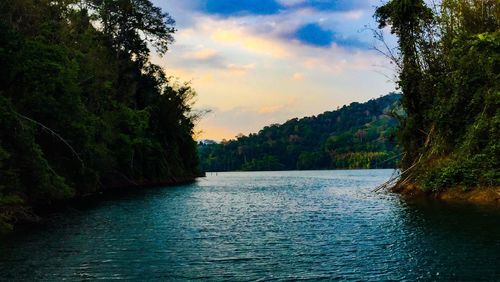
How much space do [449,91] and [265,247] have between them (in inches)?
1181

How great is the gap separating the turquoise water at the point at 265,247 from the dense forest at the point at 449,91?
22.1 feet

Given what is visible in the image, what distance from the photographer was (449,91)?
141 feet

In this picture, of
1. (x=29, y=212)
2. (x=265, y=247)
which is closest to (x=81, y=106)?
(x=29, y=212)

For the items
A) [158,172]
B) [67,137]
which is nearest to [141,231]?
[67,137]

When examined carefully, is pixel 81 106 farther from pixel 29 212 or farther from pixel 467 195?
pixel 467 195

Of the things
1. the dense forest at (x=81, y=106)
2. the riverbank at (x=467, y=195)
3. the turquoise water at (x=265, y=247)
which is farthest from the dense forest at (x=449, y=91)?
the dense forest at (x=81, y=106)

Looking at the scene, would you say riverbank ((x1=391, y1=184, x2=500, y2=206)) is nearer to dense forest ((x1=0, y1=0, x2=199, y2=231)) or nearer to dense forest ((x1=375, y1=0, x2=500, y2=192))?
dense forest ((x1=375, y1=0, x2=500, y2=192))

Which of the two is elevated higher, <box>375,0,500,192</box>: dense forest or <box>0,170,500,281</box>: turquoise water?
<box>375,0,500,192</box>: dense forest

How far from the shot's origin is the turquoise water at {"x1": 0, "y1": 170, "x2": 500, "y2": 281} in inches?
629

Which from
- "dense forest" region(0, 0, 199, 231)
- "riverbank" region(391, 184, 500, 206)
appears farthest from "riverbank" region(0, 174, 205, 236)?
"riverbank" region(391, 184, 500, 206)

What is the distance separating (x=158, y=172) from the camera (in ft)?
296

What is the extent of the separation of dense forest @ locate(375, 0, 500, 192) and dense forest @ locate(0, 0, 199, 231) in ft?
102

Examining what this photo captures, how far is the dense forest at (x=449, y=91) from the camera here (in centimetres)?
3666

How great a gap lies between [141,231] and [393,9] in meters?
39.1
